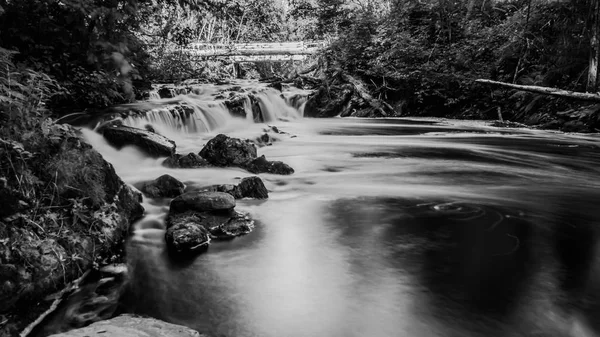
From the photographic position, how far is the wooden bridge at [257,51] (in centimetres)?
3073

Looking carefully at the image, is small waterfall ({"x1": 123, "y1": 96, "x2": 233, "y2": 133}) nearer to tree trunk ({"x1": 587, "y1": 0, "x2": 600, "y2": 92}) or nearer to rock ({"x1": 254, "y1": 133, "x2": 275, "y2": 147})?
rock ({"x1": 254, "y1": 133, "x2": 275, "y2": 147})

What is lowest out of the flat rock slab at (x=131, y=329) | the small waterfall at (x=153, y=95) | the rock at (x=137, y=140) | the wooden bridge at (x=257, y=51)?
the flat rock slab at (x=131, y=329)

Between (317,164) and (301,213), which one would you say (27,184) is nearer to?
(301,213)

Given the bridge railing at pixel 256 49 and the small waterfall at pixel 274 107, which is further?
the bridge railing at pixel 256 49

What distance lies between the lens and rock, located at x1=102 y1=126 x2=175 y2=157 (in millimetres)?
7367

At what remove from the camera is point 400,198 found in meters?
6.04

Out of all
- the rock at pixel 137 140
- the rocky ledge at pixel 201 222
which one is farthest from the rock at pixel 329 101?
the rocky ledge at pixel 201 222

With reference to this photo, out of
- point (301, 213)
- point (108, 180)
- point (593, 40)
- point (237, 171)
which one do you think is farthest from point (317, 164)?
point (593, 40)

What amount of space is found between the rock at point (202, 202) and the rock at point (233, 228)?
169 mm

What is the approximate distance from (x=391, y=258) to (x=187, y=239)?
2.14 meters

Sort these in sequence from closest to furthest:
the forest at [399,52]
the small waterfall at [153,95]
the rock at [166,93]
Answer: the forest at [399,52]
the small waterfall at [153,95]
the rock at [166,93]

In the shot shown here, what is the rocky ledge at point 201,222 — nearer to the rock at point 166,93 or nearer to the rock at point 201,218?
the rock at point 201,218

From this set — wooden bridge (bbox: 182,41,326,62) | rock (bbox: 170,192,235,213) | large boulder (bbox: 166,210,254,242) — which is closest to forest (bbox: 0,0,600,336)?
large boulder (bbox: 166,210,254,242)

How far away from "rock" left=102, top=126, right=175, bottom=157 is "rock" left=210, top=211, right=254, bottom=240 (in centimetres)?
324
